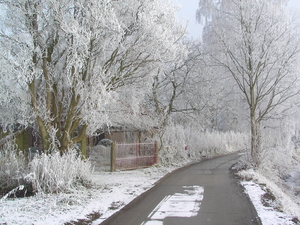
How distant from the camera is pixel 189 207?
25.3 feet

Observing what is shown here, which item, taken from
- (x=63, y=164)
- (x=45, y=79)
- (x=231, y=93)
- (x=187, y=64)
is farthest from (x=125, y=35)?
(x=187, y=64)

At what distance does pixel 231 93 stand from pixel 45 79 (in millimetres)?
11987

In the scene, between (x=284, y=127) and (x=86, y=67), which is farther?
(x=284, y=127)

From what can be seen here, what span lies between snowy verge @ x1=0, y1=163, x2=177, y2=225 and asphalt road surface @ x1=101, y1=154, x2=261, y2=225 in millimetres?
396

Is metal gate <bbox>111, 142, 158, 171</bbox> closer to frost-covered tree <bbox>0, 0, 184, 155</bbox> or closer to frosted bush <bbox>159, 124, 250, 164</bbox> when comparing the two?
frosted bush <bbox>159, 124, 250, 164</bbox>

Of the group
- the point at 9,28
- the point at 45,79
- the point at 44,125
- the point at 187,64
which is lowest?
the point at 44,125

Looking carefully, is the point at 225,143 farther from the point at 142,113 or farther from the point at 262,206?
the point at 262,206

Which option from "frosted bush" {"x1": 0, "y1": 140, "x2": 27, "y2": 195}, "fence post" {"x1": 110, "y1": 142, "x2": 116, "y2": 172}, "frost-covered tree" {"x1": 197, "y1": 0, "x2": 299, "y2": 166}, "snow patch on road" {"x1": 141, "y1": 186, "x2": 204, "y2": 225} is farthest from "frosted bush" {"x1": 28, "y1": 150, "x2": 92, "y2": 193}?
"frost-covered tree" {"x1": 197, "y1": 0, "x2": 299, "y2": 166}

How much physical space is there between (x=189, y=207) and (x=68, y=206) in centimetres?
282

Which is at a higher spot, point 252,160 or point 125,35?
point 125,35

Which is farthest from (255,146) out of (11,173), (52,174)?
(11,173)

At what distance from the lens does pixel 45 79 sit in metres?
10.2

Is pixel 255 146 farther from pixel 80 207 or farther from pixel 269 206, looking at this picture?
pixel 80 207

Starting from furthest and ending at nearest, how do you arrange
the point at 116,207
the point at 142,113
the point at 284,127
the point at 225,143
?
1. the point at 225,143
2. the point at 284,127
3. the point at 142,113
4. the point at 116,207
